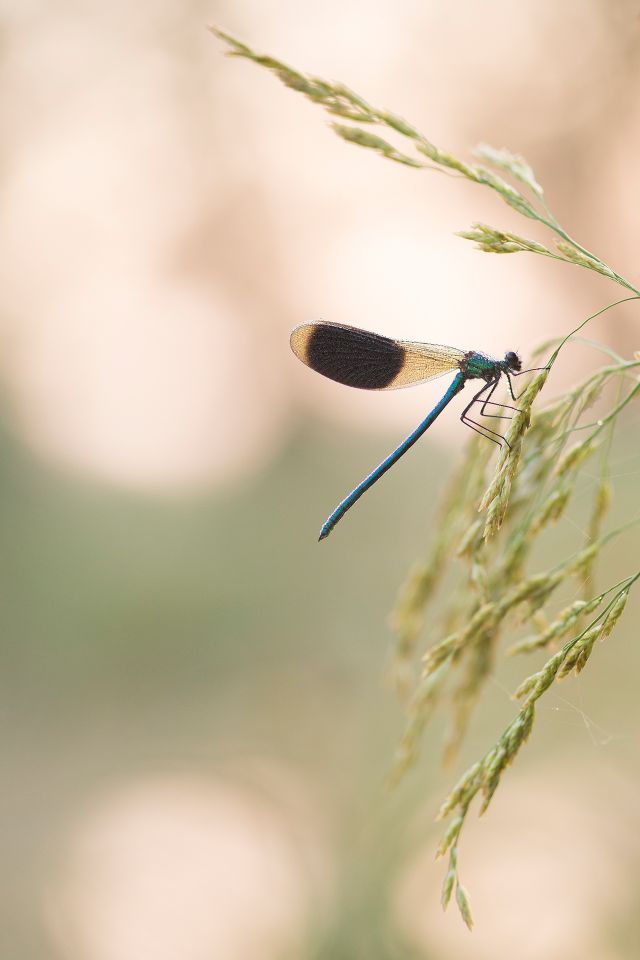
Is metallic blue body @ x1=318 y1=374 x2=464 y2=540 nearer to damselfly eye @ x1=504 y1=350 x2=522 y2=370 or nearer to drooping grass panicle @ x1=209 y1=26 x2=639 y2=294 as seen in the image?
damselfly eye @ x1=504 y1=350 x2=522 y2=370

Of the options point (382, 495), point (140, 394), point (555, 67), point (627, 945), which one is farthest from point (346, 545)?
point (627, 945)

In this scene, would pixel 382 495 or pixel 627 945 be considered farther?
pixel 382 495

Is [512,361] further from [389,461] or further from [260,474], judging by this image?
[260,474]

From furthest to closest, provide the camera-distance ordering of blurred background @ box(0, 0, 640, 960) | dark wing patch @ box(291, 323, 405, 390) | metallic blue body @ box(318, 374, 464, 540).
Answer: blurred background @ box(0, 0, 640, 960), dark wing patch @ box(291, 323, 405, 390), metallic blue body @ box(318, 374, 464, 540)

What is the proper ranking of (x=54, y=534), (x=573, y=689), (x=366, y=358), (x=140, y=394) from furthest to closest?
(x=54, y=534) < (x=140, y=394) < (x=573, y=689) < (x=366, y=358)

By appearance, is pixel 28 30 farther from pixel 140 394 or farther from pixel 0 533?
pixel 0 533

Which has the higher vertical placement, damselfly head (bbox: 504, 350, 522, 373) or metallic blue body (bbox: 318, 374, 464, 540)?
damselfly head (bbox: 504, 350, 522, 373)

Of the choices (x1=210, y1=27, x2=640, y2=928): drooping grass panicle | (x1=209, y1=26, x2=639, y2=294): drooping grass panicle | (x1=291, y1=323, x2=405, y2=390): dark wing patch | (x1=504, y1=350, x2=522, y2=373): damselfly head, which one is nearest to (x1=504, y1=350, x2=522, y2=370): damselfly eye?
(x1=504, y1=350, x2=522, y2=373): damselfly head
